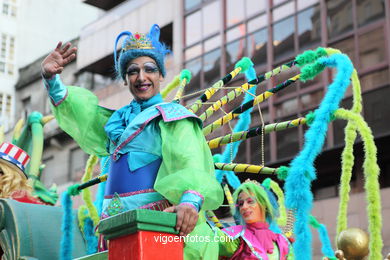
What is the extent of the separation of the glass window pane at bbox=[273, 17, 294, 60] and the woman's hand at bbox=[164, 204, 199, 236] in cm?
1167

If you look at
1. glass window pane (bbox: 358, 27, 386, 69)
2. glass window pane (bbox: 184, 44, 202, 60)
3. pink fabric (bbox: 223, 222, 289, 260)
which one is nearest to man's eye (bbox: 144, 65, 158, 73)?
pink fabric (bbox: 223, 222, 289, 260)

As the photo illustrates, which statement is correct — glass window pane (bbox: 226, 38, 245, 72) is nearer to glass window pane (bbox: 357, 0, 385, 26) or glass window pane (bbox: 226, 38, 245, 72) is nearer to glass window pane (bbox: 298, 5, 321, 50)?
glass window pane (bbox: 298, 5, 321, 50)

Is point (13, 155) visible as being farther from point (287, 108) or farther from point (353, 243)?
point (287, 108)

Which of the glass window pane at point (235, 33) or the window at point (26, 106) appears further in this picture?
the window at point (26, 106)

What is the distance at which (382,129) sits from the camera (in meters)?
12.0

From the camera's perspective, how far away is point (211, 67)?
51.3ft

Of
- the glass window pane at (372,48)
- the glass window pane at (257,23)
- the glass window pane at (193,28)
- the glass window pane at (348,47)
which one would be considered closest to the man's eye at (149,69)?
the glass window pane at (372,48)

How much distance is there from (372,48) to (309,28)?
1607mm

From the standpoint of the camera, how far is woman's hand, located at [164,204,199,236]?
251cm

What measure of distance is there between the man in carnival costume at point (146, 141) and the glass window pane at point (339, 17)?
10.3 metres

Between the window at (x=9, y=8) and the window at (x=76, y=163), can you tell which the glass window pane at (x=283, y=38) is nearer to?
the window at (x=76, y=163)

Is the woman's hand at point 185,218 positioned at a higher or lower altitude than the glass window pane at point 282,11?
lower

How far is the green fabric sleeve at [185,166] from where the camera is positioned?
2.78m

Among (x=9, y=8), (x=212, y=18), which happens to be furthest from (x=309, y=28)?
(x=9, y=8)
